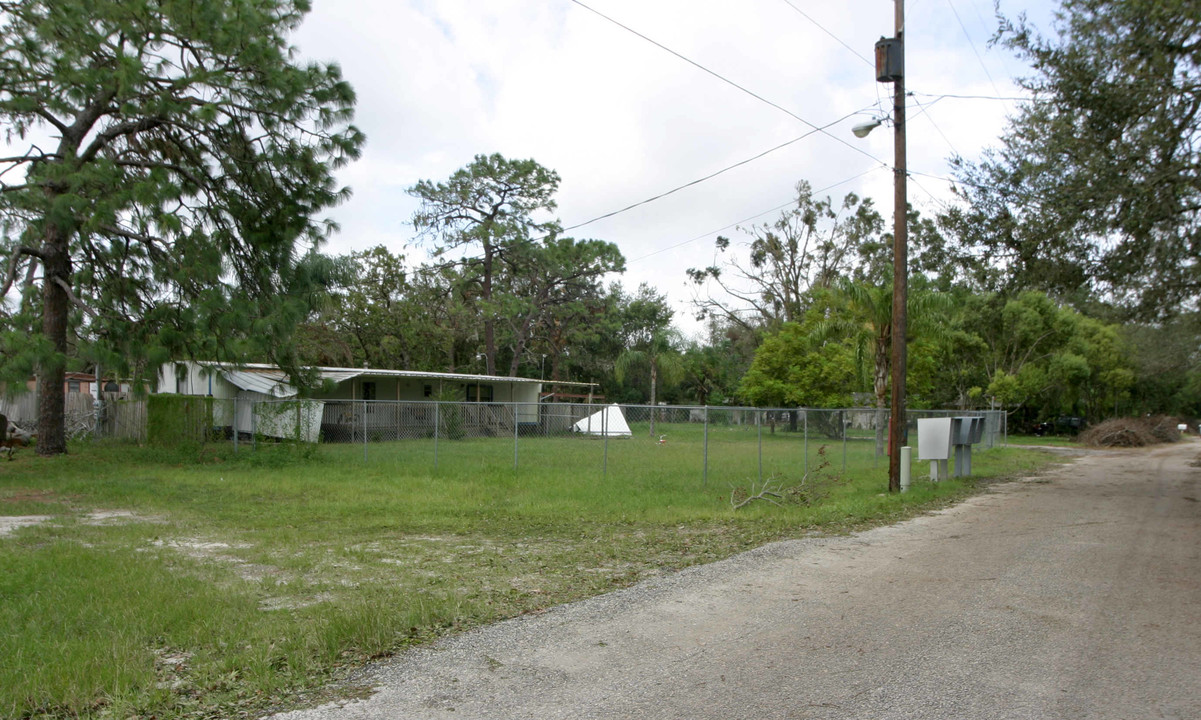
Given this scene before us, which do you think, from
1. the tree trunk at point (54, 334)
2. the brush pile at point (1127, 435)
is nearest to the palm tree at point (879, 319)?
the brush pile at point (1127, 435)

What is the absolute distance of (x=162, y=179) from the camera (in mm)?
15266

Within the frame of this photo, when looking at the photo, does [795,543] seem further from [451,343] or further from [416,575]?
[451,343]

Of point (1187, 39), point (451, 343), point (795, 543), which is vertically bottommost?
point (795, 543)

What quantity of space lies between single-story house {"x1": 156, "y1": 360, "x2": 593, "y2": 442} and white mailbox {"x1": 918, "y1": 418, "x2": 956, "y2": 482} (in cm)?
901

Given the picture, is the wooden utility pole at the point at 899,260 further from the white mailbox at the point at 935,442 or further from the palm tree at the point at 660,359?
the palm tree at the point at 660,359

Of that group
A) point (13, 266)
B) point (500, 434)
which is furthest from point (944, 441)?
point (13, 266)

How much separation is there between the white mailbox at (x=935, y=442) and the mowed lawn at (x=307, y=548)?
0.53 meters

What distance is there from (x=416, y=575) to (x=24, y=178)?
14.2 m

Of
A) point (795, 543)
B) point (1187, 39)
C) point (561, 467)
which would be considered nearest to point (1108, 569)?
point (795, 543)

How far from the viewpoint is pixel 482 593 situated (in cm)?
Answer: 714

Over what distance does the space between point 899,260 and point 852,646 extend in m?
10.6

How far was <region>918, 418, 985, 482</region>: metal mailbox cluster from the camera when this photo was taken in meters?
16.4

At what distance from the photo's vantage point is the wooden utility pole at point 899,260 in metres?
14.6

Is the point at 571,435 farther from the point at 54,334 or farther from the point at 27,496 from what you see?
the point at 27,496
